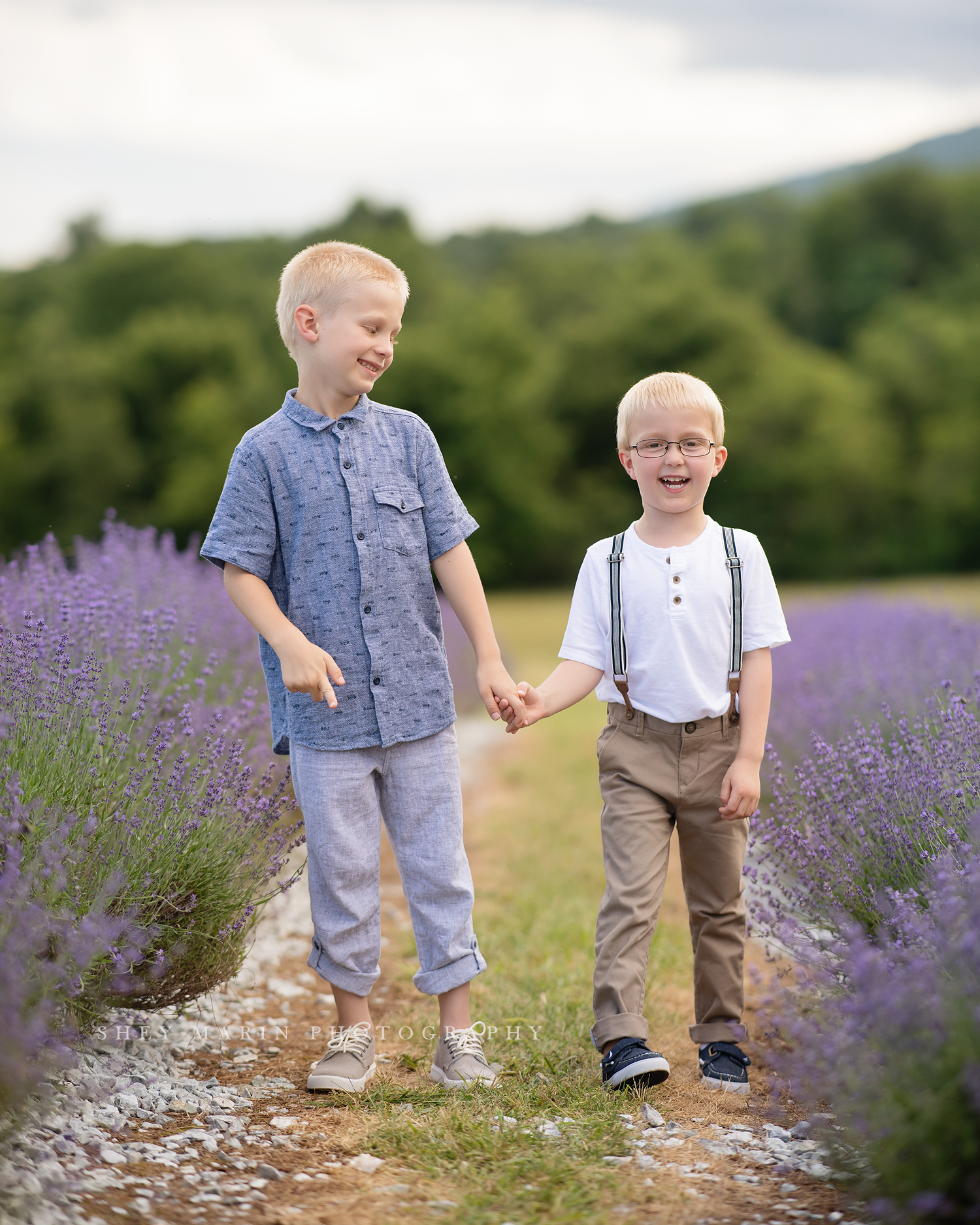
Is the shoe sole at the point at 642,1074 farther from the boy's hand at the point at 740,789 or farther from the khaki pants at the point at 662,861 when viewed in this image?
the boy's hand at the point at 740,789

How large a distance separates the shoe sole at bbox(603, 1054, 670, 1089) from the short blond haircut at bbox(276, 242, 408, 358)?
65.9 inches

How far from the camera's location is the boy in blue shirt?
102 inches

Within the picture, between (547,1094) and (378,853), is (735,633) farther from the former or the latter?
(547,1094)

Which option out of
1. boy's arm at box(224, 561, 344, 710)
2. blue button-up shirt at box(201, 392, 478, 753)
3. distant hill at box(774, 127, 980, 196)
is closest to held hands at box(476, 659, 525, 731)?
blue button-up shirt at box(201, 392, 478, 753)

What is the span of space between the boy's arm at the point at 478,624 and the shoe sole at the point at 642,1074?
2.50 ft

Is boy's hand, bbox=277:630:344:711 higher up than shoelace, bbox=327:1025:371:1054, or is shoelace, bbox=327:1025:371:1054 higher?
boy's hand, bbox=277:630:344:711

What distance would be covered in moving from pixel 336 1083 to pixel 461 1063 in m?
0.27

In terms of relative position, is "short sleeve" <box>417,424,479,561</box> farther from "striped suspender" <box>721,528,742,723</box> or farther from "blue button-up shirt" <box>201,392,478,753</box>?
"striped suspender" <box>721,528,742,723</box>

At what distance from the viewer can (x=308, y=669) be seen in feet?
7.89

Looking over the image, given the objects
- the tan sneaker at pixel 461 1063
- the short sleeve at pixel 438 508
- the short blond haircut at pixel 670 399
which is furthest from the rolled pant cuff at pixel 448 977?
the short blond haircut at pixel 670 399

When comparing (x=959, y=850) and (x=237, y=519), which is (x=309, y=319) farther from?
(x=959, y=850)

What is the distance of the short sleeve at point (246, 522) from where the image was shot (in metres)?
2.58

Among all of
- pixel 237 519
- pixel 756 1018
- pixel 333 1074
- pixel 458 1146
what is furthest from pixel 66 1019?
pixel 756 1018

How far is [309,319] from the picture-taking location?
2674 mm
